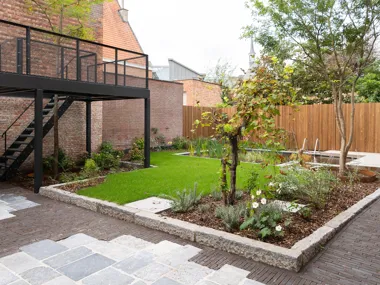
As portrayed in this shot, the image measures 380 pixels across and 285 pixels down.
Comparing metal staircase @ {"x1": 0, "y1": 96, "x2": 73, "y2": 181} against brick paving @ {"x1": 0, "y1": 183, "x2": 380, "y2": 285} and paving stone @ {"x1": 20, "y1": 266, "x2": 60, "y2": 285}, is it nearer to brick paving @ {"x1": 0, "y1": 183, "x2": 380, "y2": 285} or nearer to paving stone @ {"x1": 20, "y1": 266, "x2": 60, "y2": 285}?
brick paving @ {"x1": 0, "y1": 183, "x2": 380, "y2": 285}

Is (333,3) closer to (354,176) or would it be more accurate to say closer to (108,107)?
(354,176)

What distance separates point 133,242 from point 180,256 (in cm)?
69

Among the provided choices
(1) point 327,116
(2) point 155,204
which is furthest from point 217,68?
(2) point 155,204

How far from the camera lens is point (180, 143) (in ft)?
46.0

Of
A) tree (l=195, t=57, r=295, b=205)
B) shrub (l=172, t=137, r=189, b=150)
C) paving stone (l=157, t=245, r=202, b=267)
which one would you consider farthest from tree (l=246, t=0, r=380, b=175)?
shrub (l=172, t=137, r=189, b=150)

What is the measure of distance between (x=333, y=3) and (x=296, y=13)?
748 mm

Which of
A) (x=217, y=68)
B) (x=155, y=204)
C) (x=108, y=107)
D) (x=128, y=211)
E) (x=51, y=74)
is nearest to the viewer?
(x=128, y=211)

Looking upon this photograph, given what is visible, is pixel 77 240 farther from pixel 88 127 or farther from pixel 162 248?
pixel 88 127

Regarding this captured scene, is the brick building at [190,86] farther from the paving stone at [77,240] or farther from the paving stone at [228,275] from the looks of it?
the paving stone at [228,275]

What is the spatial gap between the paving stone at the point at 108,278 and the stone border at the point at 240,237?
110cm

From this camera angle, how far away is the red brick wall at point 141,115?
11.3 m

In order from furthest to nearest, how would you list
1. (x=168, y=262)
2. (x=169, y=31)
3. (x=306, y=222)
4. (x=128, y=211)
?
(x=169, y=31) → (x=128, y=211) → (x=306, y=222) → (x=168, y=262)

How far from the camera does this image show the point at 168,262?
3.29 metres

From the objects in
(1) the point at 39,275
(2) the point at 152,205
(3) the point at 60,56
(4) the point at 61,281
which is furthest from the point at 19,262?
(3) the point at 60,56
